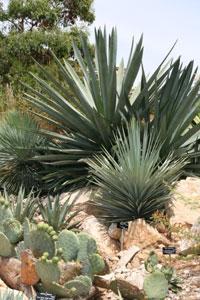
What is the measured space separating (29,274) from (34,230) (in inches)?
14.6

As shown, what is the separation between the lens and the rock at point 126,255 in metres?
6.15

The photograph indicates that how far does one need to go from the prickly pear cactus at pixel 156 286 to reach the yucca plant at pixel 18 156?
3960 millimetres

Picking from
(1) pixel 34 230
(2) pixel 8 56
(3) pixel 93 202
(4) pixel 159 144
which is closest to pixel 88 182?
(3) pixel 93 202

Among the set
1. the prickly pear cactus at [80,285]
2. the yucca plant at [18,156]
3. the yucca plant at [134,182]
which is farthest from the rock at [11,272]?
the yucca plant at [18,156]

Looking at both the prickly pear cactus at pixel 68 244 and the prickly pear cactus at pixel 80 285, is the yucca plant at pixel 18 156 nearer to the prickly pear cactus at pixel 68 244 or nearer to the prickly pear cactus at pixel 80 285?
the prickly pear cactus at pixel 68 244

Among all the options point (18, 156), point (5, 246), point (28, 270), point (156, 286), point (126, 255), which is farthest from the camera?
point (18, 156)

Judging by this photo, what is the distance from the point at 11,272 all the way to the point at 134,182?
1985mm

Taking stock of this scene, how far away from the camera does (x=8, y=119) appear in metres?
9.14

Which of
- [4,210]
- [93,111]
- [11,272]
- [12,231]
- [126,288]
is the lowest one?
[126,288]

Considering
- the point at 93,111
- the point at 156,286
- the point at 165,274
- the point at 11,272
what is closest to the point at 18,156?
the point at 93,111

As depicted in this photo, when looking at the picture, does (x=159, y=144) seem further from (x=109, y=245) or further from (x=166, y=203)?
(x=109, y=245)

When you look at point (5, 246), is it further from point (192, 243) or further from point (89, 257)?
point (192, 243)

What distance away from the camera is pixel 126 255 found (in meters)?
6.29

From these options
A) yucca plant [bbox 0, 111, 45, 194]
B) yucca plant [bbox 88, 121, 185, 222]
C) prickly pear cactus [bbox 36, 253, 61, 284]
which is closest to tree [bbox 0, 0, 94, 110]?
yucca plant [bbox 0, 111, 45, 194]
